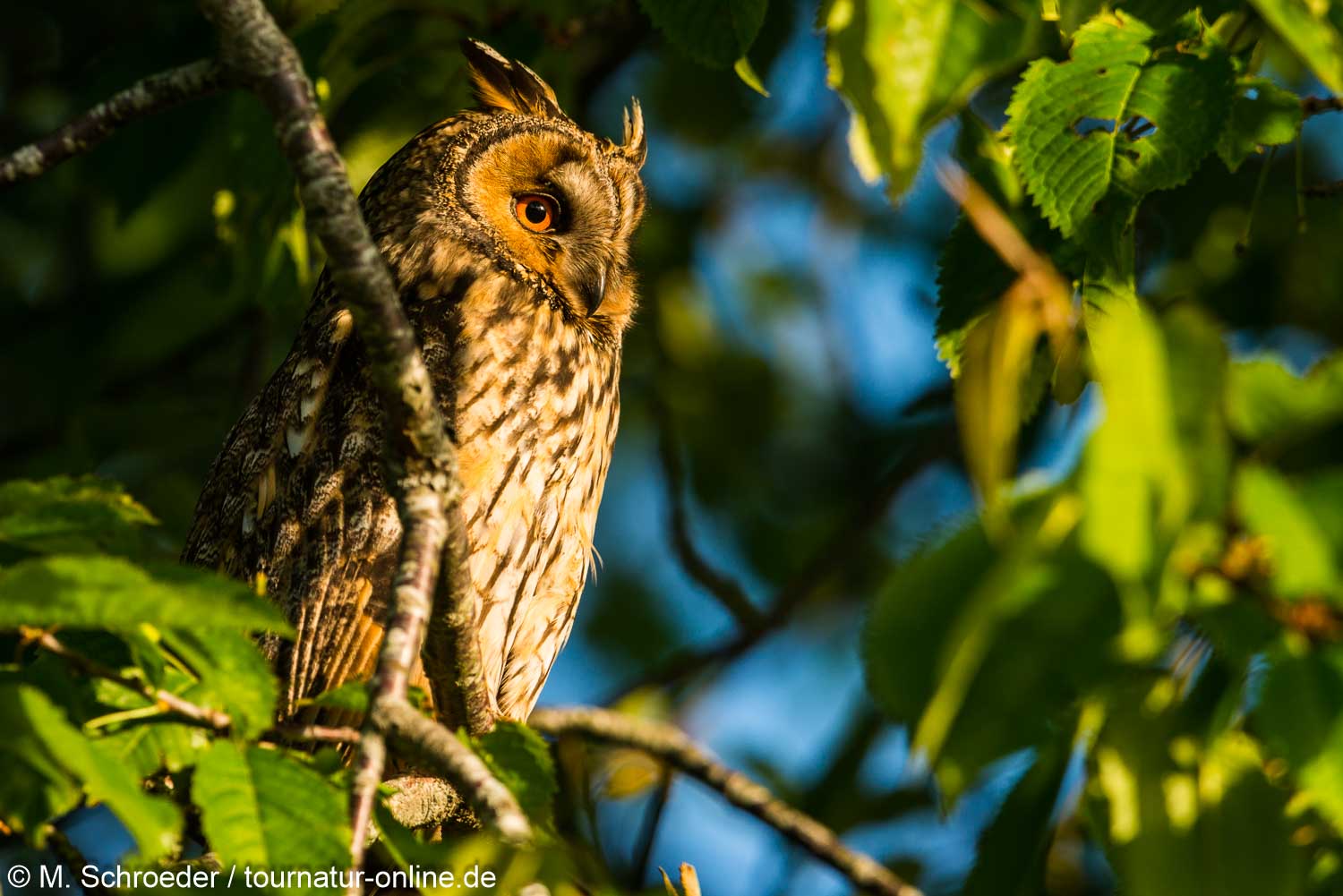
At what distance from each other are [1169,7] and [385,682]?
147 cm

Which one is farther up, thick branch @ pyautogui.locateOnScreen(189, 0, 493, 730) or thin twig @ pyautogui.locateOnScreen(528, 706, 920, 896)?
thick branch @ pyautogui.locateOnScreen(189, 0, 493, 730)

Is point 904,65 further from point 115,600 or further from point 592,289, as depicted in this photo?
point 592,289

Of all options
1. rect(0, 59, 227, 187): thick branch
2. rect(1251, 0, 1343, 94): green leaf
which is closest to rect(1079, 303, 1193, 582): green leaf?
rect(1251, 0, 1343, 94): green leaf

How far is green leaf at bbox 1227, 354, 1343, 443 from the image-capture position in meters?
0.97

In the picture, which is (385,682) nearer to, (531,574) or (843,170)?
(531,574)

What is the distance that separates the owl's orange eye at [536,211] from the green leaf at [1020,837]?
2.01 metres

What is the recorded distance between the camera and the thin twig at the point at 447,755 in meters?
1.24

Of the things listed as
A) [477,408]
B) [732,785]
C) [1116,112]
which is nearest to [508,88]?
[477,408]

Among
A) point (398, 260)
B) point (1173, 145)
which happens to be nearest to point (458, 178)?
point (398, 260)

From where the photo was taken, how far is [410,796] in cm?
199

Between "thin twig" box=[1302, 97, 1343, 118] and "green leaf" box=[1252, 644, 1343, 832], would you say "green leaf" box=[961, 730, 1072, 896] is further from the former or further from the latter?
"thin twig" box=[1302, 97, 1343, 118]

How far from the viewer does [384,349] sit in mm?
1494

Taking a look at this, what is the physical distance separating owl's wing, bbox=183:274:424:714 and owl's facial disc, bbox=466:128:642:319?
1.53ft

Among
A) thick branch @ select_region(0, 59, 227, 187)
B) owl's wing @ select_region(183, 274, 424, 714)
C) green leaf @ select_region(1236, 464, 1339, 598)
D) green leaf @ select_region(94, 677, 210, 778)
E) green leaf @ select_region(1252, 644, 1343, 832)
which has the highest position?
thick branch @ select_region(0, 59, 227, 187)
